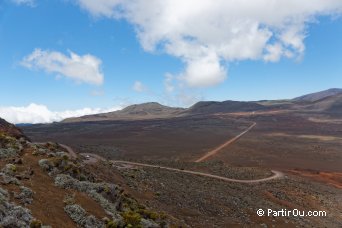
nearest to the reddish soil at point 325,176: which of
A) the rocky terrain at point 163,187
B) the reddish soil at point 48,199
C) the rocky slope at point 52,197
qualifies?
the rocky terrain at point 163,187

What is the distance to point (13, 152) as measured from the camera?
22.8 meters

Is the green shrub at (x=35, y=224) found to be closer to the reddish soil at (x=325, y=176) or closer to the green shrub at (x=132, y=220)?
the green shrub at (x=132, y=220)

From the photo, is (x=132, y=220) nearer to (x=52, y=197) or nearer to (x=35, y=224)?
(x=52, y=197)

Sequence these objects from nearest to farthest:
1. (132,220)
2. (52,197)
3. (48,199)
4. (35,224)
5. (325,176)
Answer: (35,224) → (48,199) → (52,197) → (132,220) → (325,176)

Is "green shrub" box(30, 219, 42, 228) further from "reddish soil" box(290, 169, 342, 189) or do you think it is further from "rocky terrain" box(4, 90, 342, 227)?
"reddish soil" box(290, 169, 342, 189)

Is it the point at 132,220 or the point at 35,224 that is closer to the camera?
the point at 35,224

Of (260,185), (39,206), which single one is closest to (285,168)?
(260,185)

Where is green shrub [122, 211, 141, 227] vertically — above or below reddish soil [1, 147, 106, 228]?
below

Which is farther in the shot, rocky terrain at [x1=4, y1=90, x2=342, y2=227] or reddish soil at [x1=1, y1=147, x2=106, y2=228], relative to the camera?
rocky terrain at [x1=4, y1=90, x2=342, y2=227]

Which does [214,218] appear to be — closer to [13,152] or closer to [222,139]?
[13,152]

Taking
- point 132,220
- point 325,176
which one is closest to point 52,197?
point 132,220

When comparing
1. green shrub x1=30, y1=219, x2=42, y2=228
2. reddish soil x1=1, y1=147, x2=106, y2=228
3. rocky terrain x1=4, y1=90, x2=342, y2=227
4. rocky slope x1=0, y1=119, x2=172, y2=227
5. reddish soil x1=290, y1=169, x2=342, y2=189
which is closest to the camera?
green shrub x1=30, y1=219, x2=42, y2=228

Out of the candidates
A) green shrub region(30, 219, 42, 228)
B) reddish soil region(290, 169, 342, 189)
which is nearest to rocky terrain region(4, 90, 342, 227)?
green shrub region(30, 219, 42, 228)

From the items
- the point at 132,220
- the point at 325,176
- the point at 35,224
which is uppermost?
the point at 35,224
